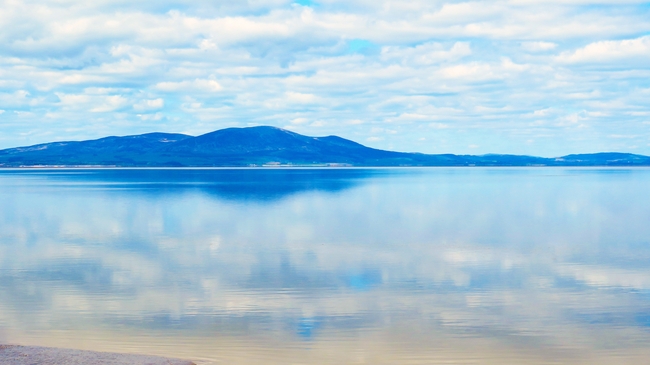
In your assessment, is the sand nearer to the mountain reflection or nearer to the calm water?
the calm water

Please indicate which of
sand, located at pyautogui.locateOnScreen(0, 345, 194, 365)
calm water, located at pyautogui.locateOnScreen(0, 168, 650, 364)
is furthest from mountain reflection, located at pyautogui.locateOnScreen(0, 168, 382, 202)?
sand, located at pyautogui.locateOnScreen(0, 345, 194, 365)

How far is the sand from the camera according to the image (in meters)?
11.9

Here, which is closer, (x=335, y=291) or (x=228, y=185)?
(x=335, y=291)

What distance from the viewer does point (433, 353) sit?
13.1 metres

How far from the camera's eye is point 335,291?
1900cm

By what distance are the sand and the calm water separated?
0.85m

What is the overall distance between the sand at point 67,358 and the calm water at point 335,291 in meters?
0.85

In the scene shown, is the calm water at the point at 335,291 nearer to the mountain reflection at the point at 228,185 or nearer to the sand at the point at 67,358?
the sand at the point at 67,358

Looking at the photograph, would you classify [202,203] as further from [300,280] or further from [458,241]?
[300,280]

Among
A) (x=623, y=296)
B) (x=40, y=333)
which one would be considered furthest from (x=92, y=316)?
(x=623, y=296)

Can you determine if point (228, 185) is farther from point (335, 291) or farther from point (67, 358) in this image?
point (67, 358)

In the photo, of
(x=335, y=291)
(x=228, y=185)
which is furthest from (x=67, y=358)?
(x=228, y=185)

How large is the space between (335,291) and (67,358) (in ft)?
27.9

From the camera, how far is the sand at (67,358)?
39.0 ft
